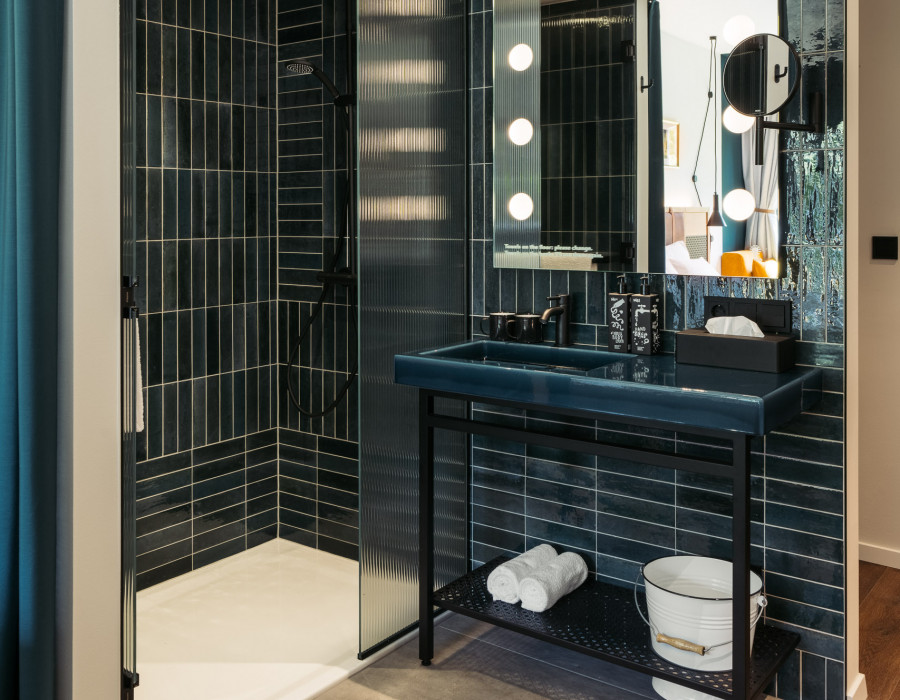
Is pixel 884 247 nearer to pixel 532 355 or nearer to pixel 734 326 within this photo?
pixel 734 326

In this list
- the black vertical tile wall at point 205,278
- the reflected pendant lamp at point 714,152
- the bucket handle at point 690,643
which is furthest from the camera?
the black vertical tile wall at point 205,278

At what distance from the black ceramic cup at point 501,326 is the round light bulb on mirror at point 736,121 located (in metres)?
0.93

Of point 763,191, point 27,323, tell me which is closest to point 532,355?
point 763,191

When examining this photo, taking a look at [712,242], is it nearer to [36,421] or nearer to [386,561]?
[386,561]

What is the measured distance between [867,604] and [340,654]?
6.56ft

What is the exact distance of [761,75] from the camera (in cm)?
243

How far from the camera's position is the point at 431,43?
295 cm

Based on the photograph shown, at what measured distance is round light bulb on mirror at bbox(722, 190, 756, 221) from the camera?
2510mm

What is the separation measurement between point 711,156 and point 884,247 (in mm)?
1319

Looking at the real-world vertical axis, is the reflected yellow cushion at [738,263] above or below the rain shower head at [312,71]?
below

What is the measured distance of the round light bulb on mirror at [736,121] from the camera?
8.23 ft

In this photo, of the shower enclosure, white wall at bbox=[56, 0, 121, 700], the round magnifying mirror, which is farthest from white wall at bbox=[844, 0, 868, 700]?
white wall at bbox=[56, 0, 121, 700]

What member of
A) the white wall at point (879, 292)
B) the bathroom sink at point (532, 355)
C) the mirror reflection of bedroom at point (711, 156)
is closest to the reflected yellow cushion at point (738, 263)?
the mirror reflection of bedroom at point (711, 156)

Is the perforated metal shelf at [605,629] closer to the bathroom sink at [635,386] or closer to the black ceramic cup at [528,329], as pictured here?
the bathroom sink at [635,386]
